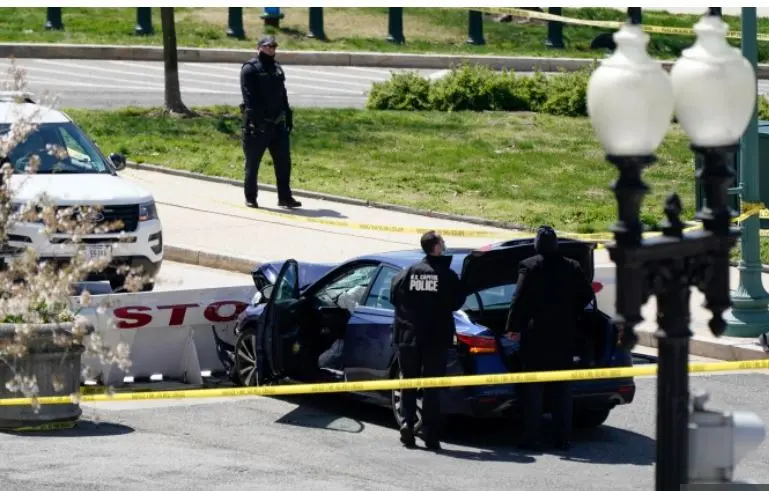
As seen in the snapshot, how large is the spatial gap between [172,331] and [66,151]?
10.7ft

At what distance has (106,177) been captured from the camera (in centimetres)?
1739

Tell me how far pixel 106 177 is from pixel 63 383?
17.9 ft

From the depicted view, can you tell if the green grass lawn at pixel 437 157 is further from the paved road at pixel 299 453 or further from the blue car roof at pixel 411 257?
the paved road at pixel 299 453

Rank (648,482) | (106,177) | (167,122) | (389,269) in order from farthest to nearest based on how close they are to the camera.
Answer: (167,122)
(106,177)
(389,269)
(648,482)

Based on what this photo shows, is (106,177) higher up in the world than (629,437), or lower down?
higher up

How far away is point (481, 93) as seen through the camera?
96.8 feet

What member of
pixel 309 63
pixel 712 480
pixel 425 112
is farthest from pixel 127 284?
pixel 309 63

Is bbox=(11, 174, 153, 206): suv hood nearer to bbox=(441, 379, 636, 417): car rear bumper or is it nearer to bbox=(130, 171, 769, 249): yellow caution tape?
bbox=(130, 171, 769, 249): yellow caution tape

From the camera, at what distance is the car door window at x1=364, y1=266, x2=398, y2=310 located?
1309cm

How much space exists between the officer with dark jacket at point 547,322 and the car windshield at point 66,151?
6391mm

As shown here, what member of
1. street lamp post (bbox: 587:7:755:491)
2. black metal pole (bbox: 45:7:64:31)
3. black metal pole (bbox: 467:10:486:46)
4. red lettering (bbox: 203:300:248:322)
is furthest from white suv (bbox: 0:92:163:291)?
black metal pole (bbox: 467:10:486:46)

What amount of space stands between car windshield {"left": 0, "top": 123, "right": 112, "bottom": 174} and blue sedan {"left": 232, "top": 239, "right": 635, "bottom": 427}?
375cm

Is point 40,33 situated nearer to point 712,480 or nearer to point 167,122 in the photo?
point 167,122

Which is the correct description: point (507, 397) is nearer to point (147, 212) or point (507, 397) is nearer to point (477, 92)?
point (147, 212)
